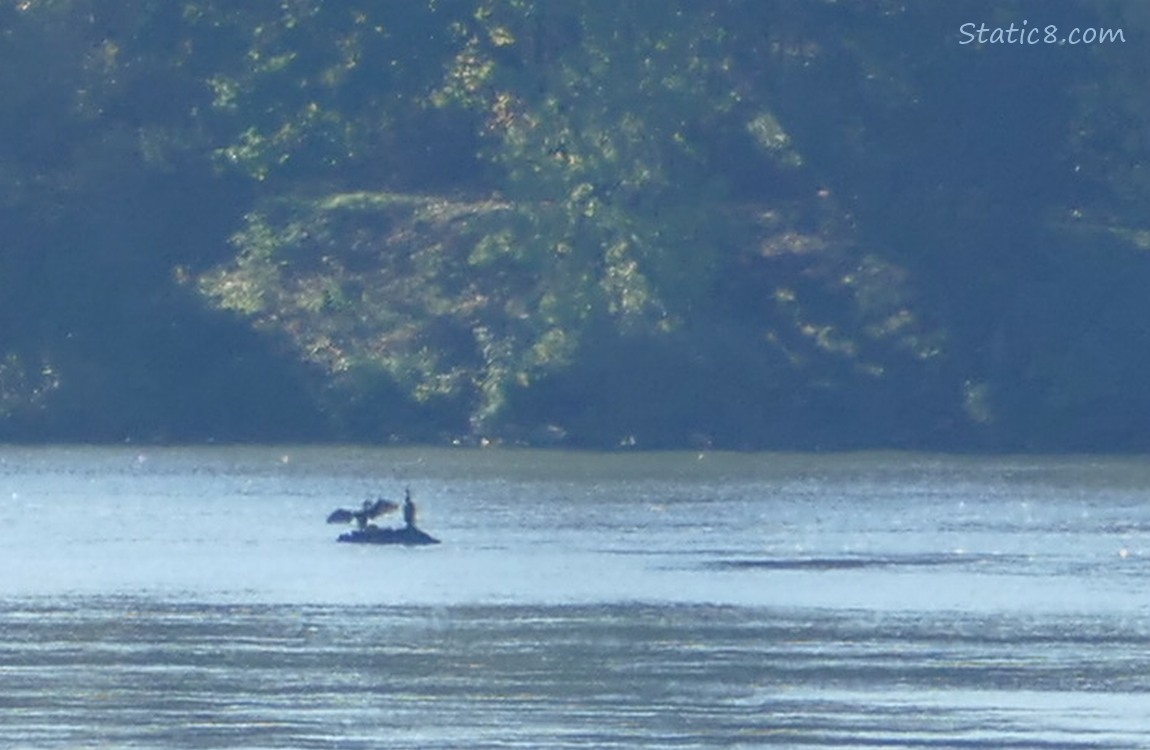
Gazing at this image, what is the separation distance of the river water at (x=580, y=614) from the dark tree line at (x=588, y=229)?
12.7 m

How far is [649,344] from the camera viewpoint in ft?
229

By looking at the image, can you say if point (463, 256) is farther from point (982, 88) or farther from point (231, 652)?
point (231, 652)

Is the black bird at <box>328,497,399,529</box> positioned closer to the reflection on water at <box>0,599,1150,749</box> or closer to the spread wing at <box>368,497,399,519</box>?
the spread wing at <box>368,497,399,519</box>

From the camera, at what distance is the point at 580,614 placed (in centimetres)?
3519

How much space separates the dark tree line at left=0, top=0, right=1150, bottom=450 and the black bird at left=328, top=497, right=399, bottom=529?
79.5ft

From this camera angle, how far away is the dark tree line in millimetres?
69438

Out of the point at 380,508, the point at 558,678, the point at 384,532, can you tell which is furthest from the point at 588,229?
the point at 558,678

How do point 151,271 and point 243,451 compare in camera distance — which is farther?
point 151,271

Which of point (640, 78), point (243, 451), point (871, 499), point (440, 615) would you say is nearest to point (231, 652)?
point (440, 615)

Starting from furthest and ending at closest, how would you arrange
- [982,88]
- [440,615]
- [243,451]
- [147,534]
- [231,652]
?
[982,88] < [243,451] < [147,534] < [440,615] < [231,652]

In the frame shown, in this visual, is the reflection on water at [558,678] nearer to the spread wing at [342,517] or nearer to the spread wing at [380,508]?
the spread wing at [380,508]

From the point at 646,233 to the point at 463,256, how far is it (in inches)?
220

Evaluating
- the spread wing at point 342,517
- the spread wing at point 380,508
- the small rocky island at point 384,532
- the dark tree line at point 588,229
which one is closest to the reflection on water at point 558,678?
the small rocky island at point 384,532

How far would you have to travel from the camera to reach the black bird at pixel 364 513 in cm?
4319
